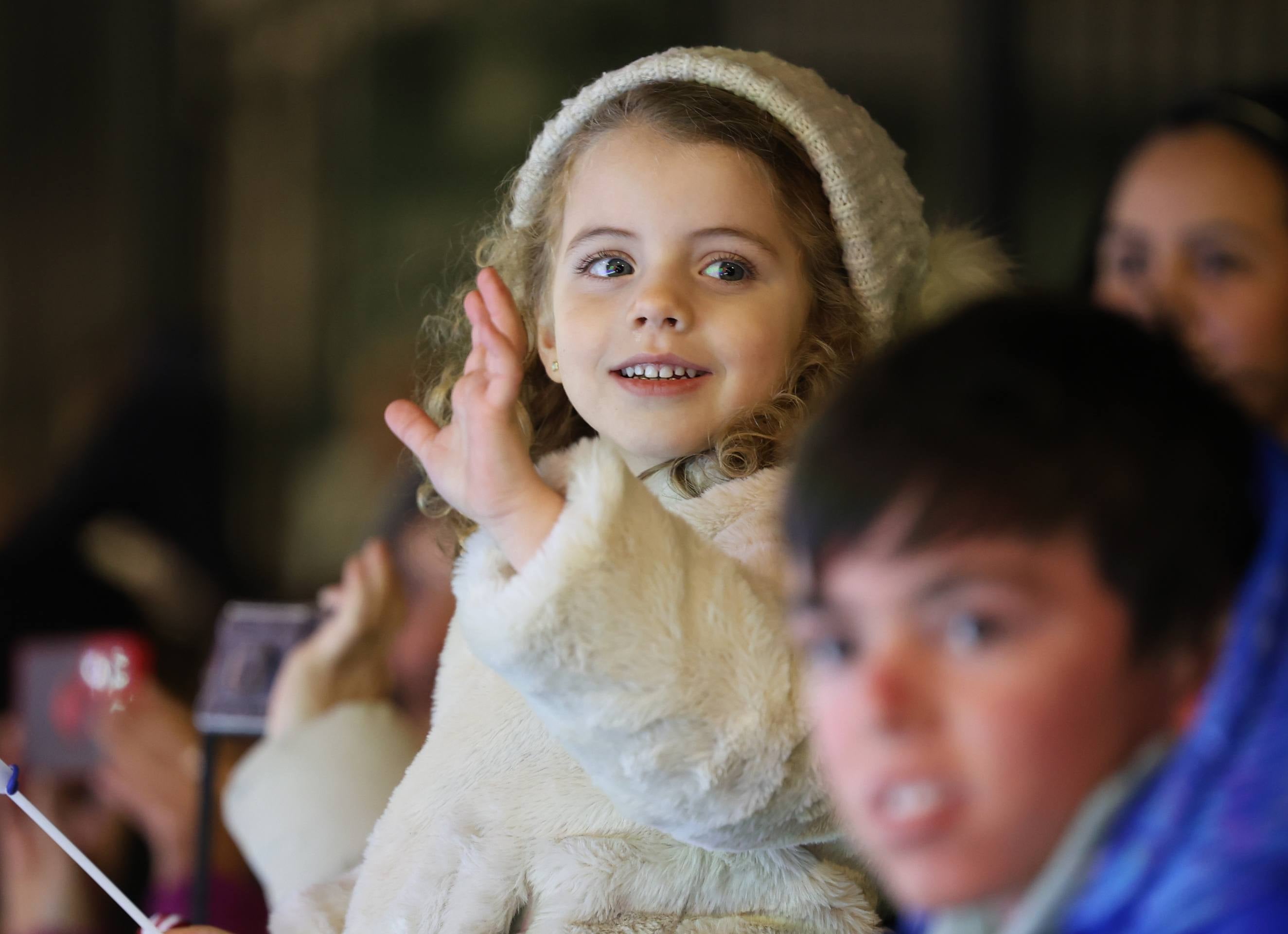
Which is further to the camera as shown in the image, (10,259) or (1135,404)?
(10,259)

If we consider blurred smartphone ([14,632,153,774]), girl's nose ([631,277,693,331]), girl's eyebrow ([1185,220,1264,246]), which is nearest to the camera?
girl's eyebrow ([1185,220,1264,246])

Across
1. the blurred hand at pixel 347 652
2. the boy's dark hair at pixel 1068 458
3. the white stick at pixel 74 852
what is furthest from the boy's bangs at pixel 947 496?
the blurred hand at pixel 347 652

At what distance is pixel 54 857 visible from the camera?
235 cm

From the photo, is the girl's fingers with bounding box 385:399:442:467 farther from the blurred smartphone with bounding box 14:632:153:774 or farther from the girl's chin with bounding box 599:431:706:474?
the blurred smartphone with bounding box 14:632:153:774

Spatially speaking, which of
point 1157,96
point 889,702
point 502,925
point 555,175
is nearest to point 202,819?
point 502,925

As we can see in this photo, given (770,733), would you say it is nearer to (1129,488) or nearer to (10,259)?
(1129,488)

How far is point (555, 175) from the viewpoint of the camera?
1302mm

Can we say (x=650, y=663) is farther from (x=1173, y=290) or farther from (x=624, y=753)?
(x=1173, y=290)

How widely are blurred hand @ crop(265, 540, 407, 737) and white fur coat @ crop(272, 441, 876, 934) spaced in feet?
1.52

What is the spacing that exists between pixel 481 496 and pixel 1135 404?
18.1 inches

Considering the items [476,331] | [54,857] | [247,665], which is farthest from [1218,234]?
[54,857]

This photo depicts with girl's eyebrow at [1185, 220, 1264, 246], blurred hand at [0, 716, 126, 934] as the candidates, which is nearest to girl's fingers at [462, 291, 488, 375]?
girl's eyebrow at [1185, 220, 1264, 246]

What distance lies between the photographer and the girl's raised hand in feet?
3.17

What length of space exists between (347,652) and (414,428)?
693 millimetres
